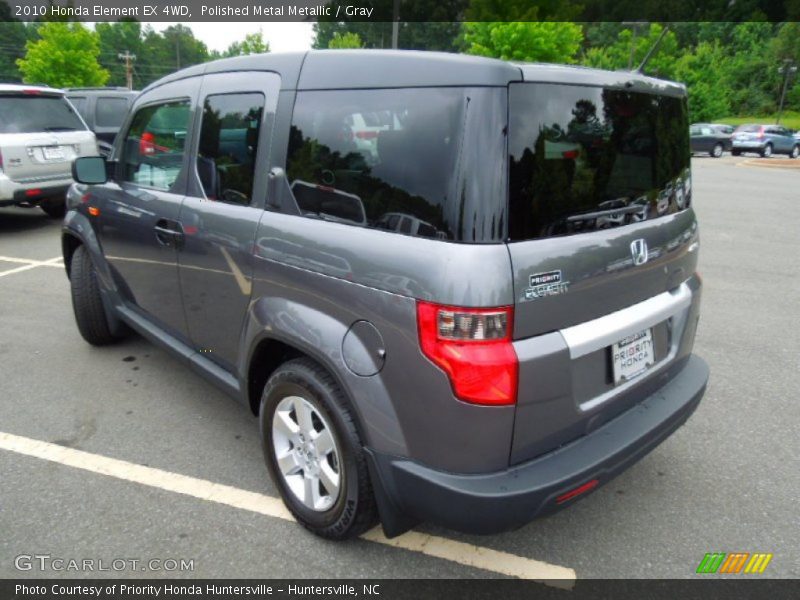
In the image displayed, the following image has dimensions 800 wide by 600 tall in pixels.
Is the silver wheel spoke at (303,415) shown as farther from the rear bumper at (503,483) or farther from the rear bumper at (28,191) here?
the rear bumper at (28,191)

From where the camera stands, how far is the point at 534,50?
98.5 ft

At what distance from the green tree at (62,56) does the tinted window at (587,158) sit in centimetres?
3890

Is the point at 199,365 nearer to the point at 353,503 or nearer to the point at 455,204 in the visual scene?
the point at 353,503

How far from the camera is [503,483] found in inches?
75.0

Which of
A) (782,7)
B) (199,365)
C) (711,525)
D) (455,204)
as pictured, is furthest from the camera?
(782,7)

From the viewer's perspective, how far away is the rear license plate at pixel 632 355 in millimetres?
2178

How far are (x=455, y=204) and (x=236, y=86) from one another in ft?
4.81

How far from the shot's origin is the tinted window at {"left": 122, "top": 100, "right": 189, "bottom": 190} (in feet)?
10.3

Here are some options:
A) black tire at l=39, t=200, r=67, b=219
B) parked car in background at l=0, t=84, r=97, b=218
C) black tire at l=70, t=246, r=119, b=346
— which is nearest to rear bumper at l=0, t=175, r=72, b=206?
parked car in background at l=0, t=84, r=97, b=218

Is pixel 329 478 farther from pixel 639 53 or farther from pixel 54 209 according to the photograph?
pixel 639 53

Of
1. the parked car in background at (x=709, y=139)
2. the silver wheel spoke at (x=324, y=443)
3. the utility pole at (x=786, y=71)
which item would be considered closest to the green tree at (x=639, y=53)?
the parked car in background at (x=709, y=139)

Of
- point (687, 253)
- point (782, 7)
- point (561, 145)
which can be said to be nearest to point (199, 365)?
point (561, 145)

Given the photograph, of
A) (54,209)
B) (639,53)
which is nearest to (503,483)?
(54,209)

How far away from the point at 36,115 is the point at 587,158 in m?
8.47
